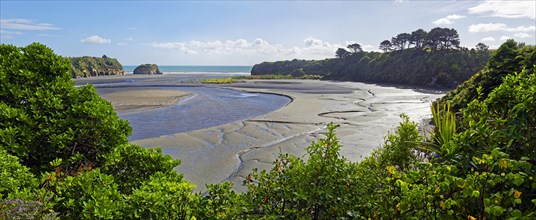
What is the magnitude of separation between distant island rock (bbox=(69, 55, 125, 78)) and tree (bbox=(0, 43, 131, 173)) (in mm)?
104209

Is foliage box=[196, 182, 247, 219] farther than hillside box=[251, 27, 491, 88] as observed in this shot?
No

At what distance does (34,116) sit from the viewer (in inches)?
179

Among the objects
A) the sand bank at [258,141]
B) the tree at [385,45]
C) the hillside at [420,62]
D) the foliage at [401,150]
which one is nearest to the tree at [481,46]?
the hillside at [420,62]

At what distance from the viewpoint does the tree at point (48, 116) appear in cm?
442

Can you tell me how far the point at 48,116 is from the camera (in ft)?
15.4

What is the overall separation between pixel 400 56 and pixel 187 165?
69.6 metres

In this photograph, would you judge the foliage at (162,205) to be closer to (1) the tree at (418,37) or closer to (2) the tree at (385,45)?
(1) the tree at (418,37)

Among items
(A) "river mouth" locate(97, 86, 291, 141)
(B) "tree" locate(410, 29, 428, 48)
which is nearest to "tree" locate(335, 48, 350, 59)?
(B) "tree" locate(410, 29, 428, 48)

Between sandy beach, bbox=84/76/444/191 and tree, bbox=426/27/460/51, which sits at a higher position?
tree, bbox=426/27/460/51

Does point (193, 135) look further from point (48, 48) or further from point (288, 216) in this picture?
point (288, 216)

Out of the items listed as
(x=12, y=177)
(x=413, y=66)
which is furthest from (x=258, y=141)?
(x=413, y=66)

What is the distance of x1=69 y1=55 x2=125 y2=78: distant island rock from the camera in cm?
10082

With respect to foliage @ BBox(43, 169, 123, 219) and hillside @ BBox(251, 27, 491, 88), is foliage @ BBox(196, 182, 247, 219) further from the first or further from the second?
hillside @ BBox(251, 27, 491, 88)

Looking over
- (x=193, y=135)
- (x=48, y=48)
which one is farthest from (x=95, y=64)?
(x=48, y=48)
